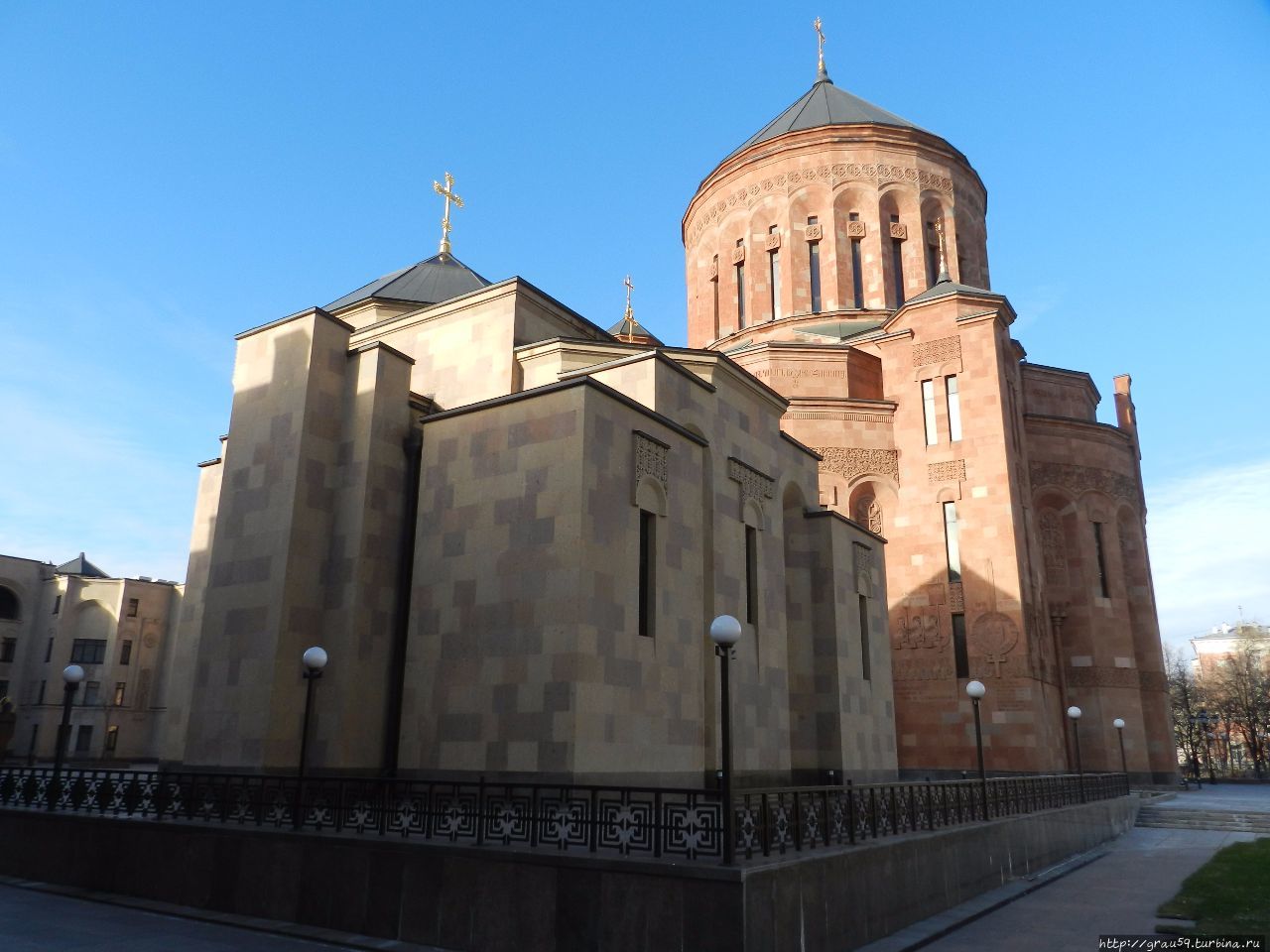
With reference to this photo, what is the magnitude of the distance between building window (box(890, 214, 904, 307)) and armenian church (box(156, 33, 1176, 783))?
1.09 meters

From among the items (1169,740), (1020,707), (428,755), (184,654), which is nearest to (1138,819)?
(1020,707)

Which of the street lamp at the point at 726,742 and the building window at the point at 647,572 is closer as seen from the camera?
the street lamp at the point at 726,742

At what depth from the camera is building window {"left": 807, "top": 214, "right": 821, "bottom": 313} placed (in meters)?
34.2

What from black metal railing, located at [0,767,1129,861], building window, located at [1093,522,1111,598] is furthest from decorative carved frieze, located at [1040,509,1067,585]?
black metal railing, located at [0,767,1129,861]

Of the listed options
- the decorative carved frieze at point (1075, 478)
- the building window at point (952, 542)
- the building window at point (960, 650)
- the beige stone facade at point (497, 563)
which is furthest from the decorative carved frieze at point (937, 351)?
the beige stone facade at point (497, 563)

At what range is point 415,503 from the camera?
1574cm

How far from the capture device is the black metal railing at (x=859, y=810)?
8.54 meters

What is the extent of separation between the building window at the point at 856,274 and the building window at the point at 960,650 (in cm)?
1337

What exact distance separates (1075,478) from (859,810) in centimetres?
2348

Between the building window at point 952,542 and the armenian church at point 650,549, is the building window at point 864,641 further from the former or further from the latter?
the building window at point 952,542

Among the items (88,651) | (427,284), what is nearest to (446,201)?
(427,284)

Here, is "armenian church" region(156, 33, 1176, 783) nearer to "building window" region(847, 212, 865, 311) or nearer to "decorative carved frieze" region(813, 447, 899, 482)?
"decorative carved frieze" region(813, 447, 899, 482)

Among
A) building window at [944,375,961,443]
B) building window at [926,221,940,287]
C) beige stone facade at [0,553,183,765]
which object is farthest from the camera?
beige stone facade at [0,553,183,765]

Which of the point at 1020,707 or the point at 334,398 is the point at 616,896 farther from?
A: the point at 1020,707
